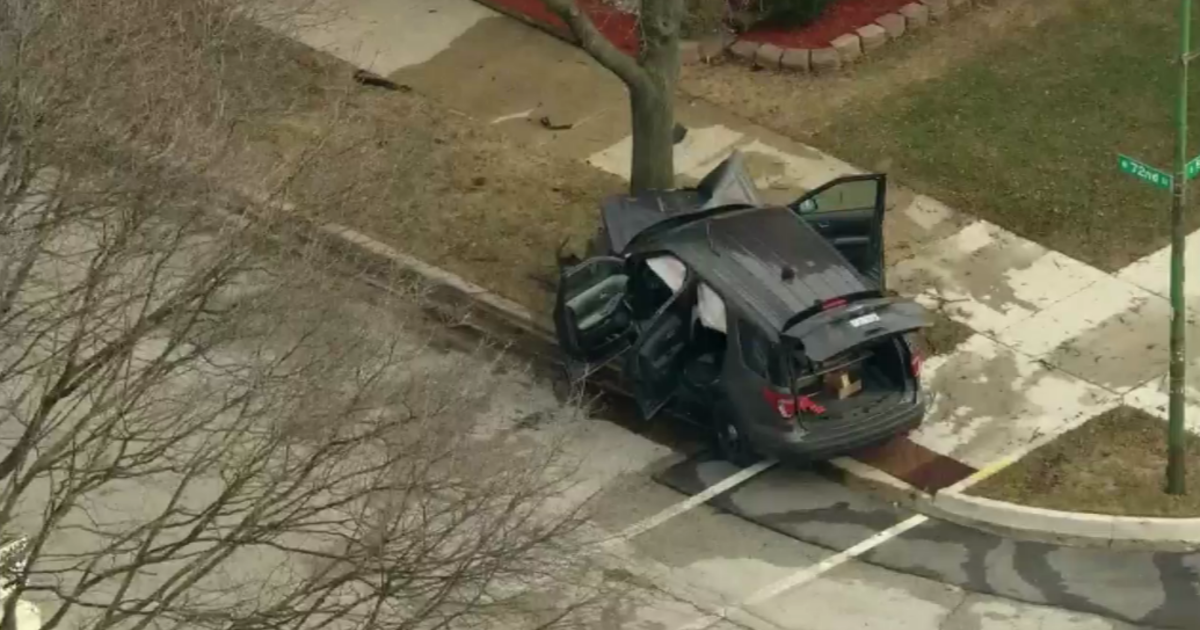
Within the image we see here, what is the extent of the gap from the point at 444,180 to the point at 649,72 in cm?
266

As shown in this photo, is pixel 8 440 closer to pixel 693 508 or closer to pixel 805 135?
pixel 693 508

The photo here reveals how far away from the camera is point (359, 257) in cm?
1544

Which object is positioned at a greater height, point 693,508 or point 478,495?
point 478,495

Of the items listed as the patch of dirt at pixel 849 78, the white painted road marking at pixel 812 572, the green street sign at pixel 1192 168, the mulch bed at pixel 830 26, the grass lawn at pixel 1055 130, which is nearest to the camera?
the green street sign at pixel 1192 168

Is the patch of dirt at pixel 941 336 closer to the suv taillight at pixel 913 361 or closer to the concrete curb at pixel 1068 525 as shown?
the suv taillight at pixel 913 361

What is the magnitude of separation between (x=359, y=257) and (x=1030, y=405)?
5.28 metres

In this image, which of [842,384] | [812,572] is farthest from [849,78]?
[812,572]

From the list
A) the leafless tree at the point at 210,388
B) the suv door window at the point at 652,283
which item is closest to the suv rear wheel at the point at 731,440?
the suv door window at the point at 652,283

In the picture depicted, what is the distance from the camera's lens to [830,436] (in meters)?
13.4

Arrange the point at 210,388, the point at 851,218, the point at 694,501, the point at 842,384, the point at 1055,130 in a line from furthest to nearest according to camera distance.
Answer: the point at 1055,130 < the point at 851,218 < the point at 694,501 < the point at 842,384 < the point at 210,388

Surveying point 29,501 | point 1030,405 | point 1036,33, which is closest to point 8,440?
point 29,501

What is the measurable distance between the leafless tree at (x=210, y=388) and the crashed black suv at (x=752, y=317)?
244 cm

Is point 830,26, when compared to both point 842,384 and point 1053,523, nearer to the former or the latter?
point 842,384

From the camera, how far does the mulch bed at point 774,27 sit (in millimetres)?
19719
